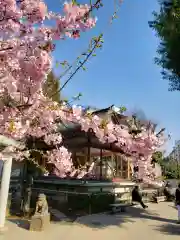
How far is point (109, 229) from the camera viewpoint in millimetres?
8492

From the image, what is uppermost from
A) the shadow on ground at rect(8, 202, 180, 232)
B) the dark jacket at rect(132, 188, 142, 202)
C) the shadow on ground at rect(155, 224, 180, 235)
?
the dark jacket at rect(132, 188, 142, 202)

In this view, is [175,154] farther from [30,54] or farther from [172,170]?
[30,54]

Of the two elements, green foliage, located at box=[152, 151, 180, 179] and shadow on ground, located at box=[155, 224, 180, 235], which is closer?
shadow on ground, located at box=[155, 224, 180, 235]

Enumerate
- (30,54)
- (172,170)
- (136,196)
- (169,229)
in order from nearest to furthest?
(30,54) → (169,229) → (136,196) → (172,170)

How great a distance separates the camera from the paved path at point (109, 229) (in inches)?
298

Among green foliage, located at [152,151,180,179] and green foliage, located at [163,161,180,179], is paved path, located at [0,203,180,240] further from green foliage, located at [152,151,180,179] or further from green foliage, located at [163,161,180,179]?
green foliage, located at [163,161,180,179]

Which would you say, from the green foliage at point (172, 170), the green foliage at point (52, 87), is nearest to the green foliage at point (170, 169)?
the green foliage at point (172, 170)

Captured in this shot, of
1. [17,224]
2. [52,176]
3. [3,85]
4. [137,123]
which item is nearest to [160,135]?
[3,85]

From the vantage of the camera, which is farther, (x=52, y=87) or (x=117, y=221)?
(x=117, y=221)

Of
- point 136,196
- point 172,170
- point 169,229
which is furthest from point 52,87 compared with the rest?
point 172,170

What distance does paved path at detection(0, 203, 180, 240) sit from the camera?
7578 millimetres

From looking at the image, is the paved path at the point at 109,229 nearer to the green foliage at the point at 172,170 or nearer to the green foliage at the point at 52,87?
the green foliage at the point at 52,87

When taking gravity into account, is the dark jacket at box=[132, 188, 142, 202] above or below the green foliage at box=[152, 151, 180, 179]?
below

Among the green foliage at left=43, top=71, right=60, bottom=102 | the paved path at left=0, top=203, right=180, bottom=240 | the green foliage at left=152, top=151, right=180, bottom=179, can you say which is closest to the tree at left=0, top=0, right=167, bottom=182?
the green foliage at left=43, top=71, right=60, bottom=102
